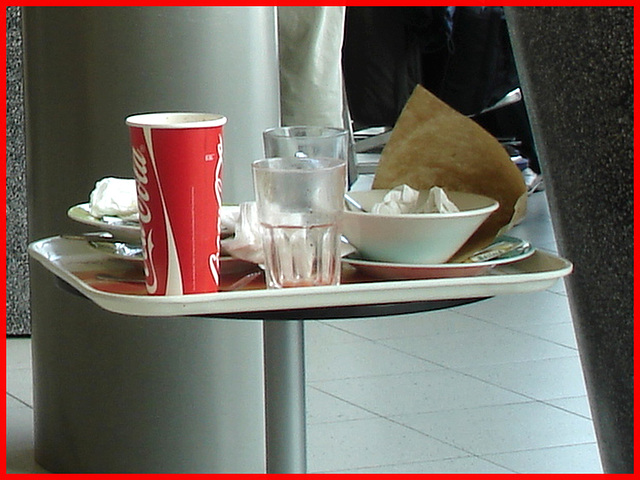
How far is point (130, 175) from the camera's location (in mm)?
1635

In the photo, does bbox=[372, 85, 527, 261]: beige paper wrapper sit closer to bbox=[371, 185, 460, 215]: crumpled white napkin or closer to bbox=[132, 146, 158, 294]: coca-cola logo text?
bbox=[371, 185, 460, 215]: crumpled white napkin

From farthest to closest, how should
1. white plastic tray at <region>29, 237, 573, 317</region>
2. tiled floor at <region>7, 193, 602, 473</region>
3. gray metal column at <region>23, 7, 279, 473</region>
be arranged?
tiled floor at <region>7, 193, 602, 473</region> < gray metal column at <region>23, 7, 279, 473</region> < white plastic tray at <region>29, 237, 573, 317</region>

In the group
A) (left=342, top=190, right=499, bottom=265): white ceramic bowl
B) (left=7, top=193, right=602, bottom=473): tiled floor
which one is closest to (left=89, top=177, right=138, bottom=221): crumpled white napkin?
(left=342, top=190, right=499, bottom=265): white ceramic bowl

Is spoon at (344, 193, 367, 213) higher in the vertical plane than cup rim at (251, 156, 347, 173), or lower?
lower

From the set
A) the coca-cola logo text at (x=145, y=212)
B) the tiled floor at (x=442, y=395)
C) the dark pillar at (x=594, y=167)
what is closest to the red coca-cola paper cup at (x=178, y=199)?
the coca-cola logo text at (x=145, y=212)

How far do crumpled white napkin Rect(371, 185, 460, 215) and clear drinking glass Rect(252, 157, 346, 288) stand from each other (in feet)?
0.16

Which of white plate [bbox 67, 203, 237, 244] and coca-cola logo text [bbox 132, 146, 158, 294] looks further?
white plate [bbox 67, 203, 237, 244]

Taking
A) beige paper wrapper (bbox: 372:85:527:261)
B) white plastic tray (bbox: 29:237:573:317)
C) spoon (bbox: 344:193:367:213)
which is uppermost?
beige paper wrapper (bbox: 372:85:527:261)

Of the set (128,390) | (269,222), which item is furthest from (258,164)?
(128,390)

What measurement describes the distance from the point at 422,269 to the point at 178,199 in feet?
0.69

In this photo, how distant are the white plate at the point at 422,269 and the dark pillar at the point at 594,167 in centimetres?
10

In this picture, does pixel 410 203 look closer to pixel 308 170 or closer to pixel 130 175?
pixel 308 170

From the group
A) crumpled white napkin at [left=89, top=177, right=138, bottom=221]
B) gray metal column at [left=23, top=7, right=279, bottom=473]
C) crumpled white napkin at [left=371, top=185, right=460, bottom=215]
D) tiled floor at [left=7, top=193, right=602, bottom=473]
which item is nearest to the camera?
crumpled white napkin at [left=371, top=185, right=460, bottom=215]

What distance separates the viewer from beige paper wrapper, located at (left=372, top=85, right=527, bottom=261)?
103 centimetres
